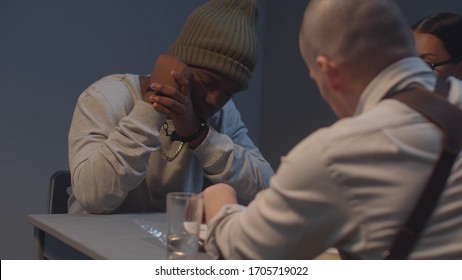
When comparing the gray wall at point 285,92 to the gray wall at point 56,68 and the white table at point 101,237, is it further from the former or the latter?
the white table at point 101,237

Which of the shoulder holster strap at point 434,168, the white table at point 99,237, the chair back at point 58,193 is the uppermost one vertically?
the shoulder holster strap at point 434,168

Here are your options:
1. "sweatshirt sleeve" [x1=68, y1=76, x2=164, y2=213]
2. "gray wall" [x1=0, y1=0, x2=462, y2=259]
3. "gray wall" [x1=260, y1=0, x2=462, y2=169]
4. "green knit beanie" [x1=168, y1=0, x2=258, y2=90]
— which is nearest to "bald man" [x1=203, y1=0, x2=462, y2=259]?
"sweatshirt sleeve" [x1=68, y1=76, x2=164, y2=213]

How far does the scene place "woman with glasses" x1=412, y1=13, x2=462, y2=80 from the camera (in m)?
1.56

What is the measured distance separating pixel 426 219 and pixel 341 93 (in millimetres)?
239

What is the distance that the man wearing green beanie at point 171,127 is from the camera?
4.72 feet

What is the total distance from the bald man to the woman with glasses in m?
0.76

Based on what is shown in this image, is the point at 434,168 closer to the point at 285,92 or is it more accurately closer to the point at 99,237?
the point at 99,237

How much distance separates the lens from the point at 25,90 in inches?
105

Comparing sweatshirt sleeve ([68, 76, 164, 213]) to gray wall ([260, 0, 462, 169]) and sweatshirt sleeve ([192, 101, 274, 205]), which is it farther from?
gray wall ([260, 0, 462, 169])

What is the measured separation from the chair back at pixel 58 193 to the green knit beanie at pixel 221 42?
0.54 metres

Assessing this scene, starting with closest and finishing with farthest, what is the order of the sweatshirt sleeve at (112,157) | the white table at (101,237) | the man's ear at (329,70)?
the man's ear at (329,70), the white table at (101,237), the sweatshirt sleeve at (112,157)

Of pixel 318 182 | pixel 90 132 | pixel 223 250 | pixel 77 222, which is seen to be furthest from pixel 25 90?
pixel 318 182

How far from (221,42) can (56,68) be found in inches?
56.3

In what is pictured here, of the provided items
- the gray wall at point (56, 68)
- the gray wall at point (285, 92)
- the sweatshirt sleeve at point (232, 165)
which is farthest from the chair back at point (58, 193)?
the gray wall at point (285, 92)
